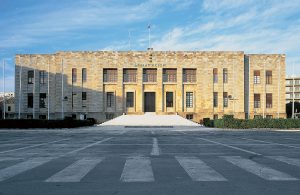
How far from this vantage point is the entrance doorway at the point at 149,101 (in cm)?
6228

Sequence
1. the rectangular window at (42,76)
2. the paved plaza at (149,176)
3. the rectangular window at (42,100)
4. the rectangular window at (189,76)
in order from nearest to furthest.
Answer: the paved plaza at (149,176)
the rectangular window at (189,76)
the rectangular window at (42,100)
the rectangular window at (42,76)

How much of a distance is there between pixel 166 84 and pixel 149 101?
13.5ft

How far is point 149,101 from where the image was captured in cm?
6241

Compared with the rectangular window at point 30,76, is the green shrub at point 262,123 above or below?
below

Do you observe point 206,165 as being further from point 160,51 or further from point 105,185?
point 160,51

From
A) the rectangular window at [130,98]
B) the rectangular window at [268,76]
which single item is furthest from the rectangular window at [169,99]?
the rectangular window at [268,76]

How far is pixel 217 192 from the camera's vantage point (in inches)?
239

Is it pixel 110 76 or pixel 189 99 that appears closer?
pixel 189 99

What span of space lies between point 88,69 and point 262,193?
5761cm

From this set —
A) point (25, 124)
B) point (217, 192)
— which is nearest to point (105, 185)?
point (217, 192)

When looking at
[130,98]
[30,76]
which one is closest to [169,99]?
[130,98]

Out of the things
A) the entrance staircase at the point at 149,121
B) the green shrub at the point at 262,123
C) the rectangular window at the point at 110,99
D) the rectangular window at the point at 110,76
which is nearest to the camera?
Result: the green shrub at the point at 262,123

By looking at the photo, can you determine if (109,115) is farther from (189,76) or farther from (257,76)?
(257,76)

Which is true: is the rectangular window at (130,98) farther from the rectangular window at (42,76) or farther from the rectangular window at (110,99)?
the rectangular window at (42,76)
